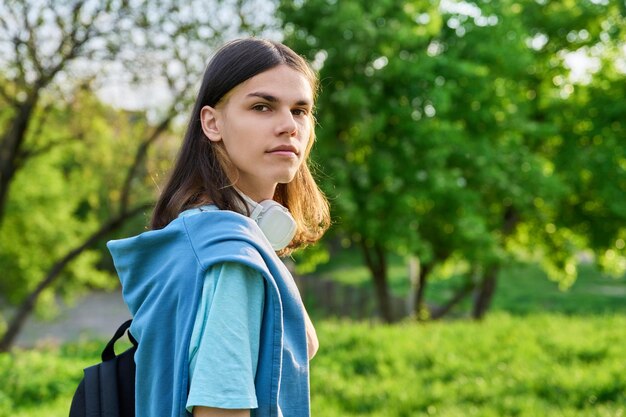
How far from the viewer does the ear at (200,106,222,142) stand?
1.76 m

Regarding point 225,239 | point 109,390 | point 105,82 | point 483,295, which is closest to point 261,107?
point 225,239

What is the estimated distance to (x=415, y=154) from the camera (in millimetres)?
14195

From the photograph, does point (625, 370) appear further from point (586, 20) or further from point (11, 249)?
point (11, 249)

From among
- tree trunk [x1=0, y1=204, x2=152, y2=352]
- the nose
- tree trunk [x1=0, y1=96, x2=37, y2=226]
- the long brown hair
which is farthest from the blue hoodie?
tree trunk [x1=0, y1=204, x2=152, y2=352]

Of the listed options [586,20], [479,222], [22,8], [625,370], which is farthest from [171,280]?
[586,20]

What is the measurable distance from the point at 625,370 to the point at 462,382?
1.36 metres

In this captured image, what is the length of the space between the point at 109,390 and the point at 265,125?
0.69 meters

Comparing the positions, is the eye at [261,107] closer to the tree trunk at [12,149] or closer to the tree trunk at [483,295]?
the tree trunk at [12,149]

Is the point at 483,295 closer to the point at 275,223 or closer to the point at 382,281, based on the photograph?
the point at 382,281

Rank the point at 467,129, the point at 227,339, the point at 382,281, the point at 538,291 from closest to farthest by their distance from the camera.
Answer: the point at 227,339 < the point at 467,129 < the point at 382,281 < the point at 538,291

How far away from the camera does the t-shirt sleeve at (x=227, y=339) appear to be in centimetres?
139

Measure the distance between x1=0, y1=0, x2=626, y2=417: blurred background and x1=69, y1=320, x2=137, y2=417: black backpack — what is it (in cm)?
419

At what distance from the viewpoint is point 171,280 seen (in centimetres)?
153

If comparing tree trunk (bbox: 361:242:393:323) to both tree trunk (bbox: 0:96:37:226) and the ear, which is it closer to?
tree trunk (bbox: 0:96:37:226)
